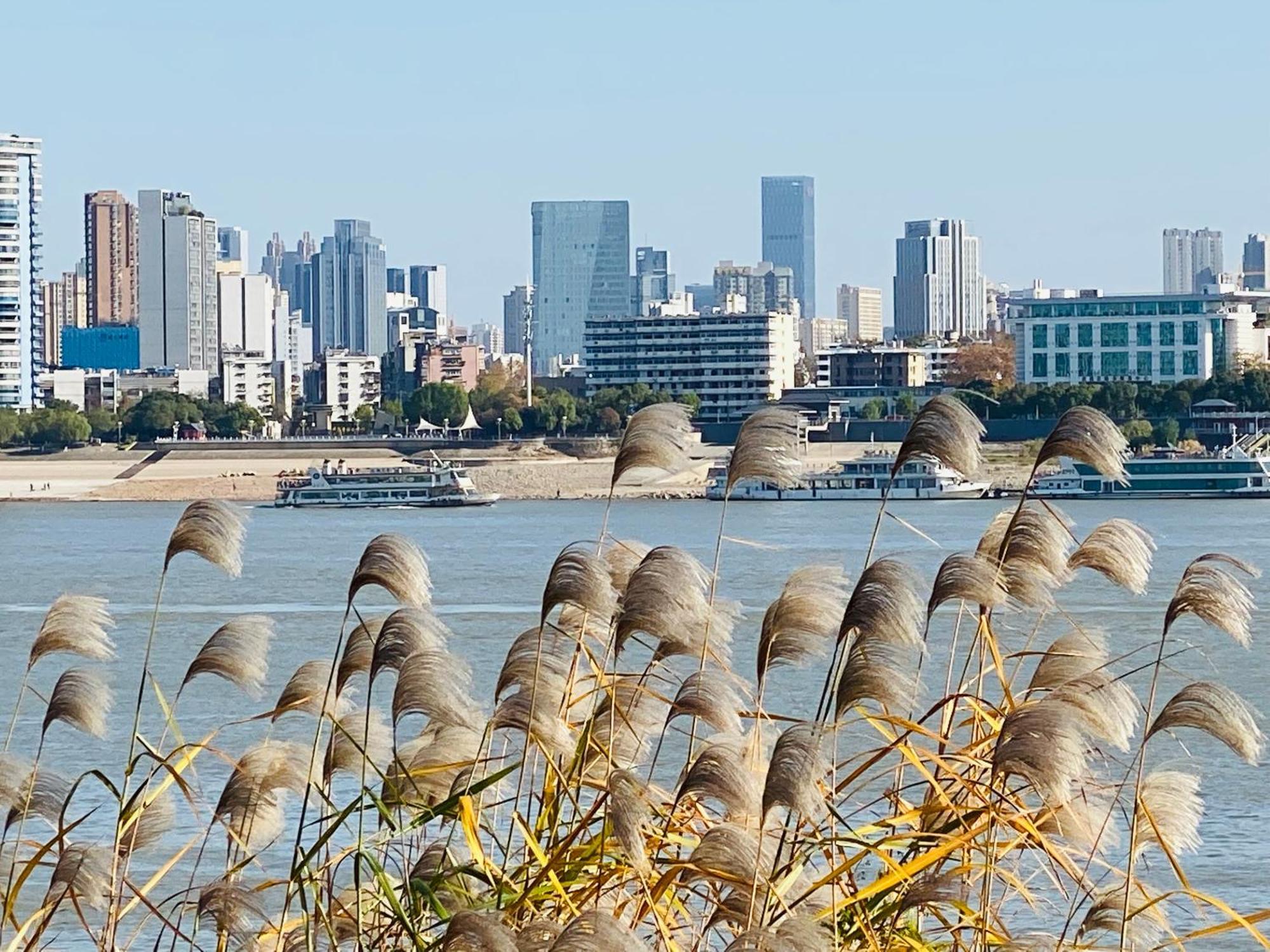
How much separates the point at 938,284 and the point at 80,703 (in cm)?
18430

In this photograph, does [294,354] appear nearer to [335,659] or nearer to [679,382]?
[679,382]

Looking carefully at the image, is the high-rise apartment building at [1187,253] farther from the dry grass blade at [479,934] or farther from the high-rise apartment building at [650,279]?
the dry grass blade at [479,934]

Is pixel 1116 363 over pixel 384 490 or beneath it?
over

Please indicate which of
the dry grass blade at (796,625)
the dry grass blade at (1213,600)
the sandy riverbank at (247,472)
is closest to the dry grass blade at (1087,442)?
the dry grass blade at (1213,600)

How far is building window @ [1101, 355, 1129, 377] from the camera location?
85688 millimetres

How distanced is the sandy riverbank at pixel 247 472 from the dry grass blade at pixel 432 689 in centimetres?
6353

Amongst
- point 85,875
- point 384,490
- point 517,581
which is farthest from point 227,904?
point 384,490

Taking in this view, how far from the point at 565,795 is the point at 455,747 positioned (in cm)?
20

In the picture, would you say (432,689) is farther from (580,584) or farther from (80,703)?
(80,703)

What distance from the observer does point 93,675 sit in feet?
11.8

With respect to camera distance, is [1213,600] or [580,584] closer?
[1213,600]

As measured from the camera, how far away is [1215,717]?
271 centimetres

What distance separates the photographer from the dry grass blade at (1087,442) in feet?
10.0

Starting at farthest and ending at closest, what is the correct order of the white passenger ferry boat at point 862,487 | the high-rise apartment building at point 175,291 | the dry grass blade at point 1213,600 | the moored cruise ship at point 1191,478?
the high-rise apartment building at point 175,291 < the white passenger ferry boat at point 862,487 < the moored cruise ship at point 1191,478 < the dry grass blade at point 1213,600
